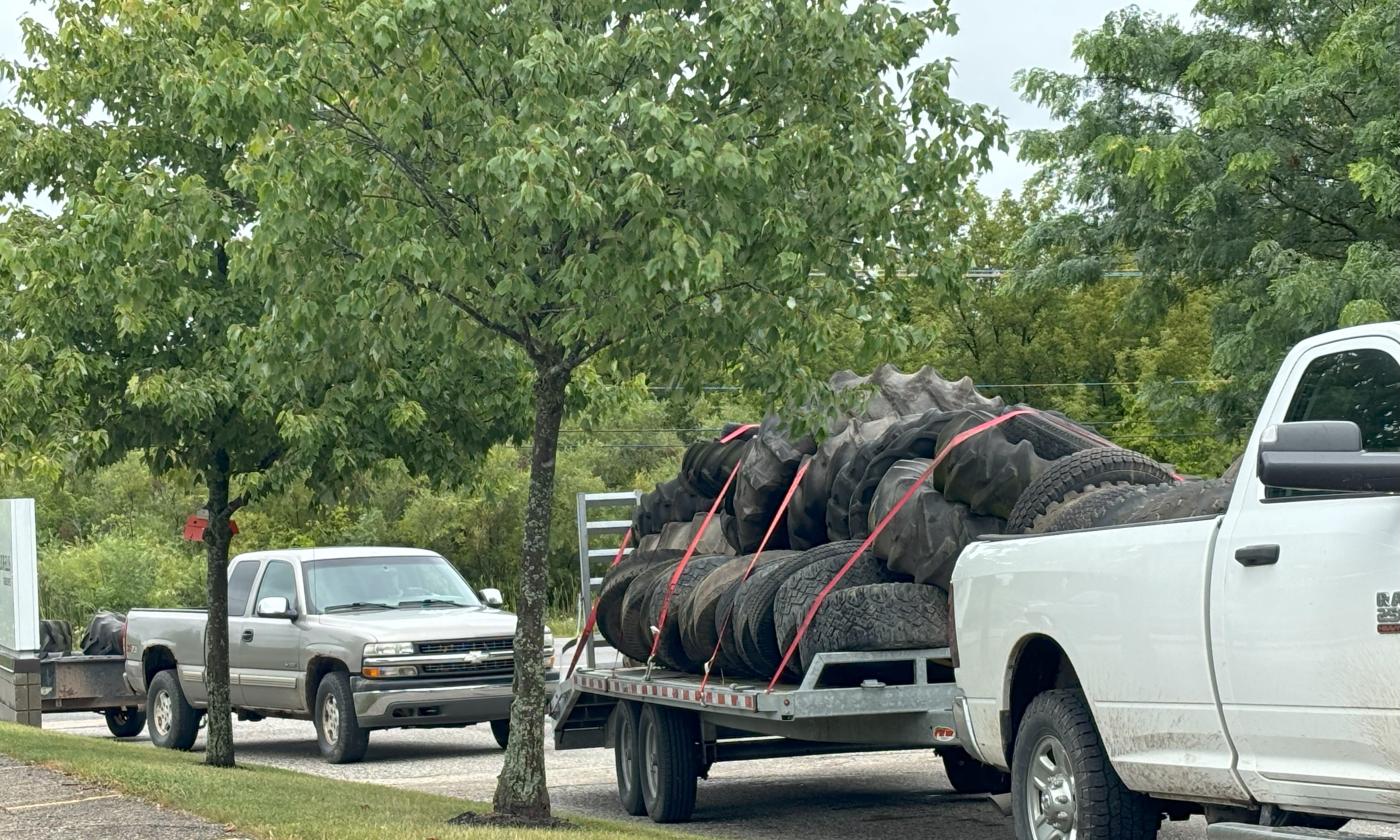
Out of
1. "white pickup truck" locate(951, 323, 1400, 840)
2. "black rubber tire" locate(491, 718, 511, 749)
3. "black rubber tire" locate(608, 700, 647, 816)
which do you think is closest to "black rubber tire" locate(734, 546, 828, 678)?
"black rubber tire" locate(608, 700, 647, 816)

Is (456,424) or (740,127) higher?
(740,127)

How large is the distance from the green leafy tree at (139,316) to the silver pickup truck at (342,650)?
2.66m

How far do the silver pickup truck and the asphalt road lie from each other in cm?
48

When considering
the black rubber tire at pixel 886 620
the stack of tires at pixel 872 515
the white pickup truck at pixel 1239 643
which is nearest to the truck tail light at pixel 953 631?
the white pickup truck at pixel 1239 643

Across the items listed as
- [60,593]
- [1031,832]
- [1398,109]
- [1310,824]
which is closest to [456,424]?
[1031,832]

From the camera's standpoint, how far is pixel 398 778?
16000 mm

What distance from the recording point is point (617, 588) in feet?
44.6

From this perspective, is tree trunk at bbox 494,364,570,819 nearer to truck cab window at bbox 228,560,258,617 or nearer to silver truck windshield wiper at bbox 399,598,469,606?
silver truck windshield wiper at bbox 399,598,469,606

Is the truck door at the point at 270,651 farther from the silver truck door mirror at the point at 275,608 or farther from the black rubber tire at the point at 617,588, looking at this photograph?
the black rubber tire at the point at 617,588

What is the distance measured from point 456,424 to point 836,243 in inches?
197

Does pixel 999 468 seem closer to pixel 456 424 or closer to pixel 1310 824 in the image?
pixel 1310 824

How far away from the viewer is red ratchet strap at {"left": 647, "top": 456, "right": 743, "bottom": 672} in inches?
494

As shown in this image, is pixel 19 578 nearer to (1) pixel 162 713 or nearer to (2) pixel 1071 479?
(1) pixel 162 713

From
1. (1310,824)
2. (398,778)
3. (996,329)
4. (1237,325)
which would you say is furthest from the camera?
(996,329)
